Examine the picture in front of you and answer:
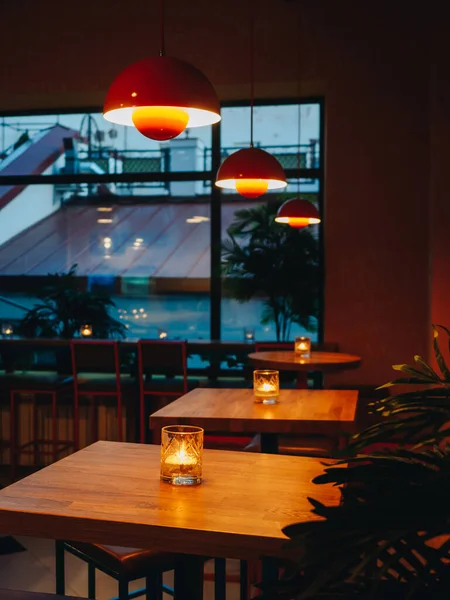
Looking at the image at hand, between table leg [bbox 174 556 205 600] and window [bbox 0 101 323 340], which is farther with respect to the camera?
window [bbox 0 101 323 340]

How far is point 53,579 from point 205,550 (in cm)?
252

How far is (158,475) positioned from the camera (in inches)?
79.0

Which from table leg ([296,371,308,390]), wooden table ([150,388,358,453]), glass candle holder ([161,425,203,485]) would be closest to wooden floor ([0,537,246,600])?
wooden table ([150,388,358,453])

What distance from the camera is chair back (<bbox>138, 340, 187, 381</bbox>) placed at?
5.33m

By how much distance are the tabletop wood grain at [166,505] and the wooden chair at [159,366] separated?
317cm

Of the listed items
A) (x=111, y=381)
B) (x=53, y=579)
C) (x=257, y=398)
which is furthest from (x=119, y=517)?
(x=111, y=381)

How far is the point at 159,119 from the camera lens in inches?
93.7

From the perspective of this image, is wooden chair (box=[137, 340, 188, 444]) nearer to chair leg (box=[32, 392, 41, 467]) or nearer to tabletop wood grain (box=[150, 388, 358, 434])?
chair leg (box=[32, 392, 41, 467])

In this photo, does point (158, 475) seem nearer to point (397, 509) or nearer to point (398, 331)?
point (397, 509)

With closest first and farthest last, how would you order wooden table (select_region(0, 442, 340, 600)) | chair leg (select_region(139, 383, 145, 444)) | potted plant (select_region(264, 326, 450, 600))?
potted plant (select_region(264, 326, 450, 600)) → wooden table (select_region(0, 442, 340, 600)) → chair leg (select_region(139, 383, 145, 444))

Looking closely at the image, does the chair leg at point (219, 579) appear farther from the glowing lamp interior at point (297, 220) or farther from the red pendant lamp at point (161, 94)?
the glowing lamp interior at point (297, 220)

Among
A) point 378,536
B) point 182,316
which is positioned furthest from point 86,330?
point 378,536

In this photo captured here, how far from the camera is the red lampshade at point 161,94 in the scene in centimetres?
226

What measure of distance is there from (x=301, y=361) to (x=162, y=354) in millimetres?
1122
